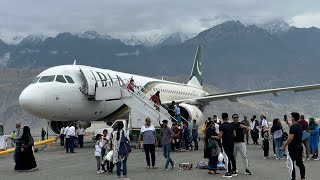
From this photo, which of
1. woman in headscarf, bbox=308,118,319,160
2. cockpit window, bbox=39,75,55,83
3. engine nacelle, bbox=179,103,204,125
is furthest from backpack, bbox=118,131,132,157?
engine nacelle, bbox=179,103,204,125

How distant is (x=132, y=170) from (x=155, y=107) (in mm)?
9328

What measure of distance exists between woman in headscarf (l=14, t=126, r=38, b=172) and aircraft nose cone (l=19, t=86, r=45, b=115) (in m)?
6.24

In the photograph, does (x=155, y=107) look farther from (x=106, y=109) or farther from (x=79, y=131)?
(x=79, y=131)

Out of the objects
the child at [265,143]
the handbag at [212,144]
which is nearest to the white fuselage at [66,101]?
the child at [265,143]

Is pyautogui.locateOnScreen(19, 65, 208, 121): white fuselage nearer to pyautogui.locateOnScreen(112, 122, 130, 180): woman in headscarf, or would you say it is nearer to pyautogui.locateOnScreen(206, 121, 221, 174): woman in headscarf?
pyautogui.locateOnScreen(112, 122, 130, 180): woman in headscarf

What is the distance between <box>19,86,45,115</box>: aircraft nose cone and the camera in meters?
19.9

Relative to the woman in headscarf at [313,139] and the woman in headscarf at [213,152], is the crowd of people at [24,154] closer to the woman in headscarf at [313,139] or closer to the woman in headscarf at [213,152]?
the woman in headscarf at [213,152]

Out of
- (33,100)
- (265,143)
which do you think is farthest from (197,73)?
(265,143)

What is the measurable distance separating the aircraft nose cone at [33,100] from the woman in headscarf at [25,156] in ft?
20.5

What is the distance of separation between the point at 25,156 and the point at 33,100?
6.52m

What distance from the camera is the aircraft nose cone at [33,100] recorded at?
1986cm

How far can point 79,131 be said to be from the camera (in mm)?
23266

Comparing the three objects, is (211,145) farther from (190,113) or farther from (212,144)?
(190,113)

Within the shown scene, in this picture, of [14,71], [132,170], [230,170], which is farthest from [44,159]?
[14,71]
